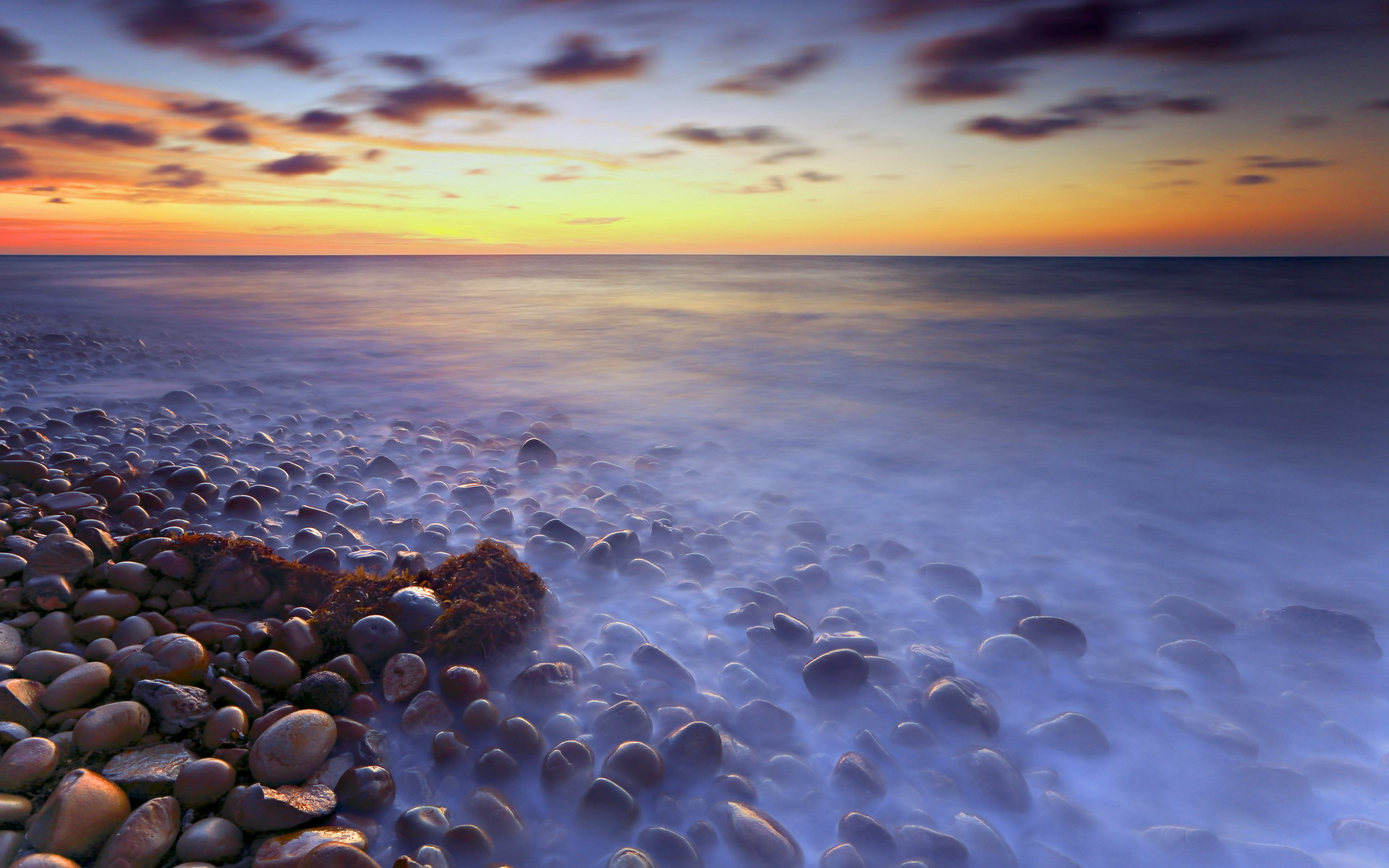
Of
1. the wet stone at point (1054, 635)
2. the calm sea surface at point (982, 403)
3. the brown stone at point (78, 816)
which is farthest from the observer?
the calm sea surface at point (982, 403)

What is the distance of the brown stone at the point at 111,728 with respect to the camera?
1.65 meters

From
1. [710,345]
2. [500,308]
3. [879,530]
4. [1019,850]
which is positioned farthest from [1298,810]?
[500,308]

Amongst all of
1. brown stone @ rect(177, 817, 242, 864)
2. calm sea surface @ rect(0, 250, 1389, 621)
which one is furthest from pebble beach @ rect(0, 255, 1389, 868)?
calm sea surface @ rect(0, 250, 1389, 621)

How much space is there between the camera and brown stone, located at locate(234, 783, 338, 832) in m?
1.55

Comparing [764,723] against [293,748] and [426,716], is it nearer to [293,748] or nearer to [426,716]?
[426,716]

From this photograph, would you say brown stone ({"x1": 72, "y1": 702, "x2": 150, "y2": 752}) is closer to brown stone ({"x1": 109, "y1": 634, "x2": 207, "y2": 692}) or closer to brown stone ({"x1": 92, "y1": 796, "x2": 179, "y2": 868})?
brown stone ({"x1": 109, "y1": 634, "x2": 207, "y2": 692})

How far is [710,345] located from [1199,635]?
10033mm

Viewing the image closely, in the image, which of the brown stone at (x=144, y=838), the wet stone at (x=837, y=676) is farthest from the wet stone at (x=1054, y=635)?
the brown stone at (x=144, y=838)

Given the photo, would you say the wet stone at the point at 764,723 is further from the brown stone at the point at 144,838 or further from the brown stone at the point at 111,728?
the brown stone at the point at 111,728

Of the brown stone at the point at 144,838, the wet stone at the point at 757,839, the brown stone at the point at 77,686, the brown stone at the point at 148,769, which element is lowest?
the wet stone at the point at 757,839

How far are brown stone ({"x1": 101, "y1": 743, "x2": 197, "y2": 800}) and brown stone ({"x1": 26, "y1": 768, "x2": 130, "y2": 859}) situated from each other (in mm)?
51

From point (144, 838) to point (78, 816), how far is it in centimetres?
15

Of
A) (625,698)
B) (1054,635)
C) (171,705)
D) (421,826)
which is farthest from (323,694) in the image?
(1054,635)

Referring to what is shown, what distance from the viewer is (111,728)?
1680mm
